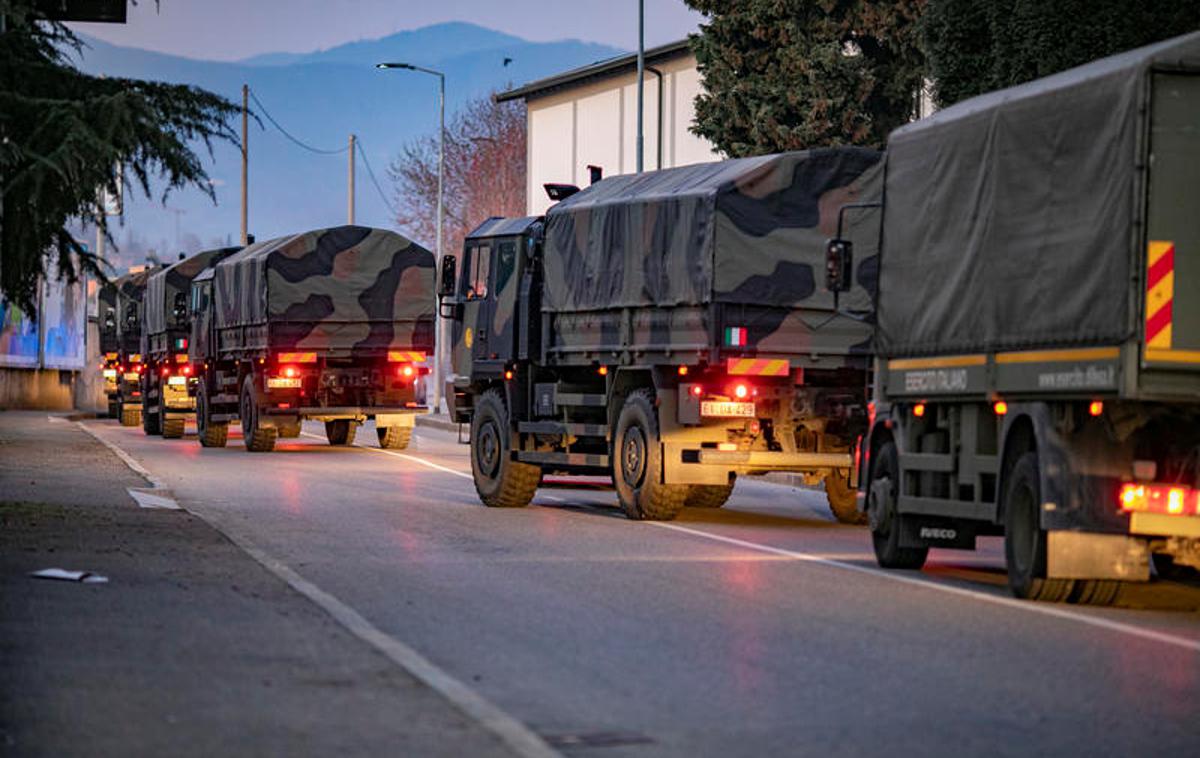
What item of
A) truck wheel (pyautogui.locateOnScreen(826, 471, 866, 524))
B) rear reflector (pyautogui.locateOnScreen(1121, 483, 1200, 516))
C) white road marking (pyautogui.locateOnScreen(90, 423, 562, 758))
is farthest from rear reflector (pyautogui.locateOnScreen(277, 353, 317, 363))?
rear reflector (pyautogui.locateOnScreen(1121, 483, 1200, 516))

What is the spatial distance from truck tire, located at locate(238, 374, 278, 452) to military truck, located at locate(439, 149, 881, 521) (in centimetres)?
1455

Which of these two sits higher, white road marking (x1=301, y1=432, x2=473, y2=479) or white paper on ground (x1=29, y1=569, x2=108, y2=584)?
white road marking (x1=301, y1=432, x2=473, y2=479)

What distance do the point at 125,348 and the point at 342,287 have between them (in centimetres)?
2062

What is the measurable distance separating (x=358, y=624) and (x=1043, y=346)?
4652 millimetres

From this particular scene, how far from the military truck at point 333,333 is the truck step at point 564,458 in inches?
542

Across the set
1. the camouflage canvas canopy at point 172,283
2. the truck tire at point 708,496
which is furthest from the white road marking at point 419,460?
the camouflage canvas canopy at point 172,283

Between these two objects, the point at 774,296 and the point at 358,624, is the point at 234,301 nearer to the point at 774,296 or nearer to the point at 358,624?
the point at 774,296

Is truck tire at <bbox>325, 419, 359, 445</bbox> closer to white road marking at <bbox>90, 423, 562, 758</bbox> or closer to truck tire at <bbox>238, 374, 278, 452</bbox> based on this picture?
truck tire at <bbox>238, 374, 278, 452</bbox>

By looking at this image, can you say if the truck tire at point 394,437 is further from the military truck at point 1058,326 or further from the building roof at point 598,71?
the military truck at point 1058,326

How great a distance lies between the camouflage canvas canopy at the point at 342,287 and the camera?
38.8 m

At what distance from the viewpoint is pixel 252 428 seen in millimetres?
38875

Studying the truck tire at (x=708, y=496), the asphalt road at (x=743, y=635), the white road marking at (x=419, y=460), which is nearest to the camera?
the asphalt road at (x=743, y=635)

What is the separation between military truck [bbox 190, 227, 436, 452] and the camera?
38406 mm

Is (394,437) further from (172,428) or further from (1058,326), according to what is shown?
(1058,326)
